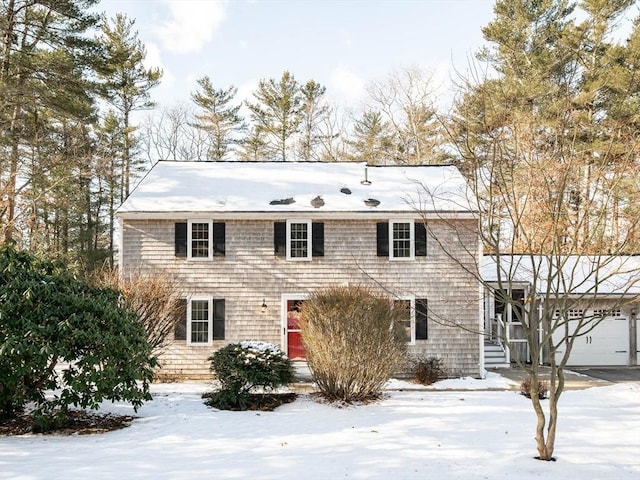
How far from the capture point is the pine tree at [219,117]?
2978cm

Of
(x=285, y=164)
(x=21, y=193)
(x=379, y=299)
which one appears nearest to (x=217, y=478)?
(x=379, y=299)

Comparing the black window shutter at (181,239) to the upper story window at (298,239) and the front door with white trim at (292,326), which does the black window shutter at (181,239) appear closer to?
the upper story window at (298,239)

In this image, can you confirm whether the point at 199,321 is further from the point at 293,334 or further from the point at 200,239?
the point at 293,334

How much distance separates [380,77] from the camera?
26.3 m

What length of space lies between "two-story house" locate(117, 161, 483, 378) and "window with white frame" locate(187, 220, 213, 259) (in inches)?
1.1

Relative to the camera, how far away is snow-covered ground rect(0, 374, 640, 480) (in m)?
6.02

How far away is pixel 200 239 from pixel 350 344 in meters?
6.06

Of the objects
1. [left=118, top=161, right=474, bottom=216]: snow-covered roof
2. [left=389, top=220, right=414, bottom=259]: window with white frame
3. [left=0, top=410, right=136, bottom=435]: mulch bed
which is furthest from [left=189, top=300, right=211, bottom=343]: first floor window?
[left=389, top=220, right=414, bottom=259]: window with white frame

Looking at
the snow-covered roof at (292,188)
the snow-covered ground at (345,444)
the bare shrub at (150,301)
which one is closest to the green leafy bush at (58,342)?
the snow-covered ground at (345,444)

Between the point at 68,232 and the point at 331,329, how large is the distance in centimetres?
2238

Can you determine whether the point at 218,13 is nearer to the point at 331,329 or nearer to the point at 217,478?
the point at 331,329

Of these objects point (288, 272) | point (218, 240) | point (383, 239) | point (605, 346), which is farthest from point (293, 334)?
point (605, 346)

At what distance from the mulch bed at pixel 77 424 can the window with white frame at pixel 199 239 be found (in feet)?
18.1

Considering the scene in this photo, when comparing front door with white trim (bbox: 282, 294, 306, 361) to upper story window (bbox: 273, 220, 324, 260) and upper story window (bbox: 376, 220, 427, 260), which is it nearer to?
upper story window (bbox: 273, 220, 324, 260)
